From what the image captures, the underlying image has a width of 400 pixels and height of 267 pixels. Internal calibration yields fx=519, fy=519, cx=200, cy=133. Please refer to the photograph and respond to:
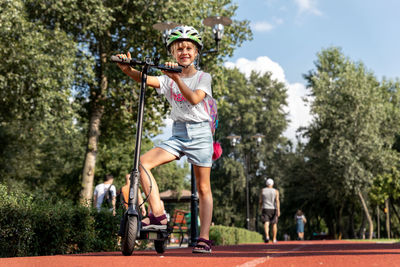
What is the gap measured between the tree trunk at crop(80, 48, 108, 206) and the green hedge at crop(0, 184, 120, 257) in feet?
41.1

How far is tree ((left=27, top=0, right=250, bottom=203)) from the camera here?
19.7m

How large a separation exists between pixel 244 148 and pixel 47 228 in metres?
44.8

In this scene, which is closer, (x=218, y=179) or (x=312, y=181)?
(x=312, y=181)

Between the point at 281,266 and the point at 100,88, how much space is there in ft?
64.7

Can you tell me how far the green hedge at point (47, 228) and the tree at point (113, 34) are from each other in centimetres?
1210

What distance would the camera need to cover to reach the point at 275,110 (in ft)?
169

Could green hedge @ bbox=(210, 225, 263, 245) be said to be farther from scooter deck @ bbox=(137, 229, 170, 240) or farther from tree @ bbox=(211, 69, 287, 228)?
tree @ bbox=(211, 69, 287, 228)

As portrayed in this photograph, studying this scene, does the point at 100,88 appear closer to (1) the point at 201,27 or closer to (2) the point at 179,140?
(1) the point at 201,27

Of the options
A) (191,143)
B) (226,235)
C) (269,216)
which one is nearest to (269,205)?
(269,216)

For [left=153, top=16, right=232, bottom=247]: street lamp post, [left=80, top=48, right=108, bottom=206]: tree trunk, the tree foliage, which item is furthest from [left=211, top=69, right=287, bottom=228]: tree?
[left=153, top=16, right=232, bottom=247]: street lamp post

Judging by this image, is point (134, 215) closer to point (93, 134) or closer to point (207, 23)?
point (207, 23)

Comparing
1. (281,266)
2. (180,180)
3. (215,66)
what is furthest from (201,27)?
(180,180)

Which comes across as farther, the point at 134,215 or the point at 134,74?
the point at 134,74

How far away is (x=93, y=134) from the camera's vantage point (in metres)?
21.9
